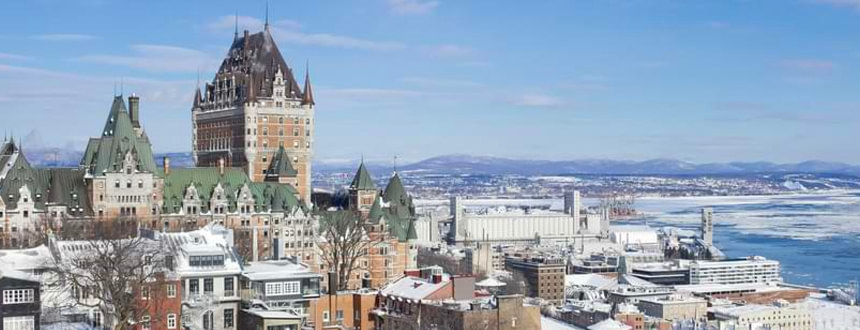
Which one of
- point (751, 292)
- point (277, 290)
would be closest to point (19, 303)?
point (277, 290)

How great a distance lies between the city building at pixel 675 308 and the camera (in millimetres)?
137625

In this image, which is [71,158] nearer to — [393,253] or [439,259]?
[439,259]

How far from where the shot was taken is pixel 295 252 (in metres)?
105

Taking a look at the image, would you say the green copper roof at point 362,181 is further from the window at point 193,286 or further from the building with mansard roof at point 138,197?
the window at point 193,286

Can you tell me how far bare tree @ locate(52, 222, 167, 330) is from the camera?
4531 cm

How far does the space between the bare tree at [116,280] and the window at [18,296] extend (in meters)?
2.92

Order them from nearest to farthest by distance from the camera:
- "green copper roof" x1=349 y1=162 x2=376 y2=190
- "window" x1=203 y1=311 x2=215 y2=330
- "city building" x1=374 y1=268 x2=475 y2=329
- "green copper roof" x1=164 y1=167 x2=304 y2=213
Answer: "window" x1=203 y1=311 x2=215 y2=330
"city building" x1=374 y1=268 x2=475 y2=329
"green copper roof" x1=164 y1=167 x2=304 y2=213
"green copper roof" x1=349 y1=162 x2=376 y2=190

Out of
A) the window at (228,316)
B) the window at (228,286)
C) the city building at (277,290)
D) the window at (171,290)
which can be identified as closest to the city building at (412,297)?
the city building at (277,290)

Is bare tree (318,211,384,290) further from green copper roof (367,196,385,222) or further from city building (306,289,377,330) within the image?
city building (306,289,377,330)

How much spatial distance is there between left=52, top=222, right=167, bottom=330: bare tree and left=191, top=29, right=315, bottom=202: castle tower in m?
69.2

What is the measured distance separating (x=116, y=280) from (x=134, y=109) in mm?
70207

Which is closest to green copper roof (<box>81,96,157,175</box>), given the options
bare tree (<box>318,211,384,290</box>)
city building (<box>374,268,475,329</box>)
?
bare tree (<box>318,211,384,290</box>)

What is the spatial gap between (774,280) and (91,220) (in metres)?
131

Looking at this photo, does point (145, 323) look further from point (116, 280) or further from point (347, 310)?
point (347, 310)
